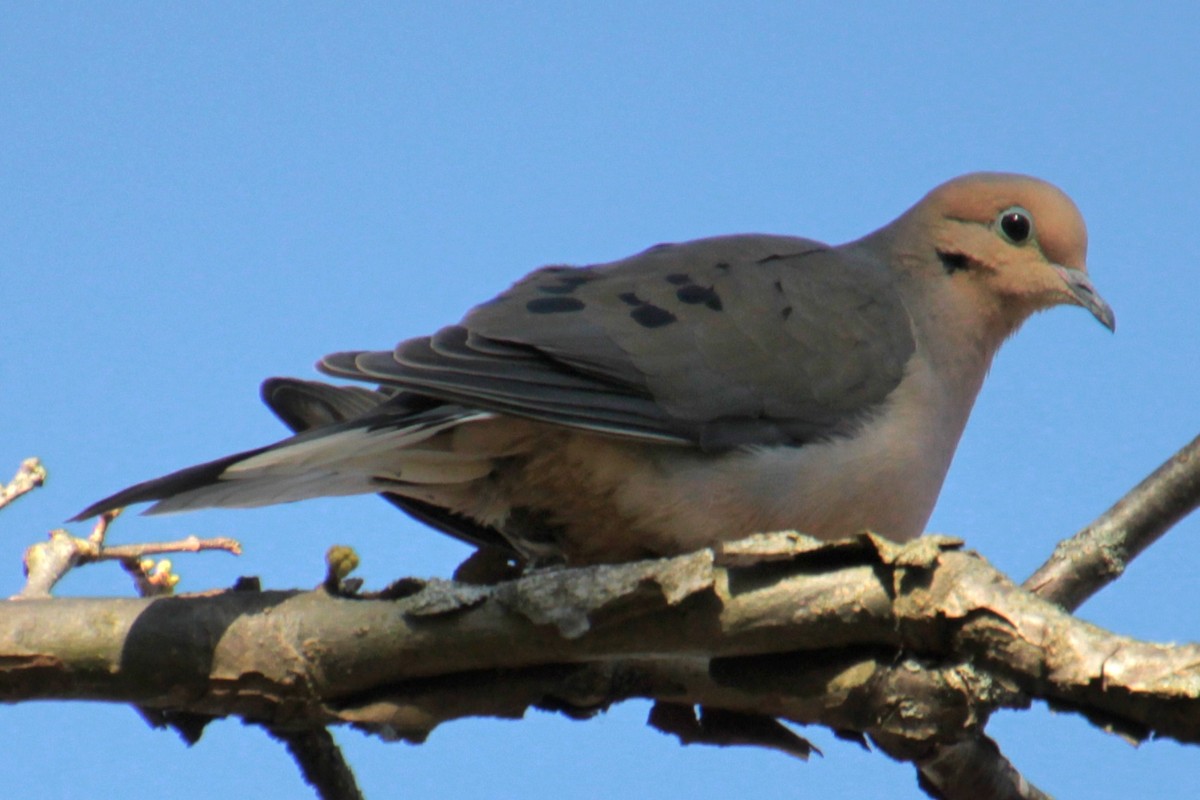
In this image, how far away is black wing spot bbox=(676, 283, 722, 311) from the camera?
3705mm

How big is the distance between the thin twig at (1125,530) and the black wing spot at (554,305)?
1.35 metres

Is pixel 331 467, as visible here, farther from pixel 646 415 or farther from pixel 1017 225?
pixel 1017 225

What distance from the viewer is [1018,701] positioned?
227 centimetres

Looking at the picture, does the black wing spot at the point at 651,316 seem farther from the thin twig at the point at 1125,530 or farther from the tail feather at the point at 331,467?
the thin twig at the point at 1125,530

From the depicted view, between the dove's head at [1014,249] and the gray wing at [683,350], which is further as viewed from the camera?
the dove's head at [1014,249]

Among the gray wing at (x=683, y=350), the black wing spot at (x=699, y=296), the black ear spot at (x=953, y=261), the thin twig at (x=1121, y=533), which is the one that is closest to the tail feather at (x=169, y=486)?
the gray wing at (x=683, y=350)

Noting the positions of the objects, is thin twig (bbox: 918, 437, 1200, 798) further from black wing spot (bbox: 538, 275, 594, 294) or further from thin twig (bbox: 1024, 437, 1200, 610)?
black wing spot (bbox: 538, 275, 594, 294)

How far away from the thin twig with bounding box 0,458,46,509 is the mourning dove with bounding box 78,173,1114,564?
40 cm

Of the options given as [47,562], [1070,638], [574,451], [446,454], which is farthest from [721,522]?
[47,562]

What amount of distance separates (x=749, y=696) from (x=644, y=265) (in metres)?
1.64

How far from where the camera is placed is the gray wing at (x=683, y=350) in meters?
3.20

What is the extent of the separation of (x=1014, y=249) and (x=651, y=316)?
127 centimetres

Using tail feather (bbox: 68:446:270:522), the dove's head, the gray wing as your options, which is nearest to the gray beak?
the dove's head

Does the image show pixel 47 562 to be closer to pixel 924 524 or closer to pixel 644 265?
pixel 644 265
